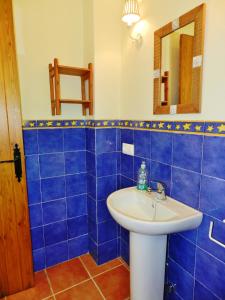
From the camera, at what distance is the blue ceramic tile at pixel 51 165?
5.79 ft

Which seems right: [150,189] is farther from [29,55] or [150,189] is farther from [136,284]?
[29,55]

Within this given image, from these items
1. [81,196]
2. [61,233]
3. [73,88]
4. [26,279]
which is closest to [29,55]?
[73,88]

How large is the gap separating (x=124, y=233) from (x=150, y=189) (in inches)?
28.7

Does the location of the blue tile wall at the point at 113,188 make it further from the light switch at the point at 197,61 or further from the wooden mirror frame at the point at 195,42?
the light switch at the point at 197,61

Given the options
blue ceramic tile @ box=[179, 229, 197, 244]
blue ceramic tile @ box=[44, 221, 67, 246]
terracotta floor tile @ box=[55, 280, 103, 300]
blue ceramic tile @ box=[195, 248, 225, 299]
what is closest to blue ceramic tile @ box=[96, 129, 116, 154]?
blue ceramic tile @ box=[44, 221, 67, 246]

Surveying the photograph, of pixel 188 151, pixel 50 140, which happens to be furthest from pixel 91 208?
pixel 188 151

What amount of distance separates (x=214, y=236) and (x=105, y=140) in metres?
1.09

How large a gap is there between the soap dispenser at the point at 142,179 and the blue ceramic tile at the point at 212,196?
0.48 m

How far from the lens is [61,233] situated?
1928 mm

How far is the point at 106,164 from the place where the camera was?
1.84 m

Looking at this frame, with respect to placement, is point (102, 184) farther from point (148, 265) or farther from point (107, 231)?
point (148, 265)

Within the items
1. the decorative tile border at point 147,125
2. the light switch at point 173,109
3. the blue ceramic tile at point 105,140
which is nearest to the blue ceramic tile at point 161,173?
the decorative tile border at point 147,125

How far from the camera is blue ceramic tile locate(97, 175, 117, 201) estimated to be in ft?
6.00

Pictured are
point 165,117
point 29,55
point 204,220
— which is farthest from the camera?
point 29,55
